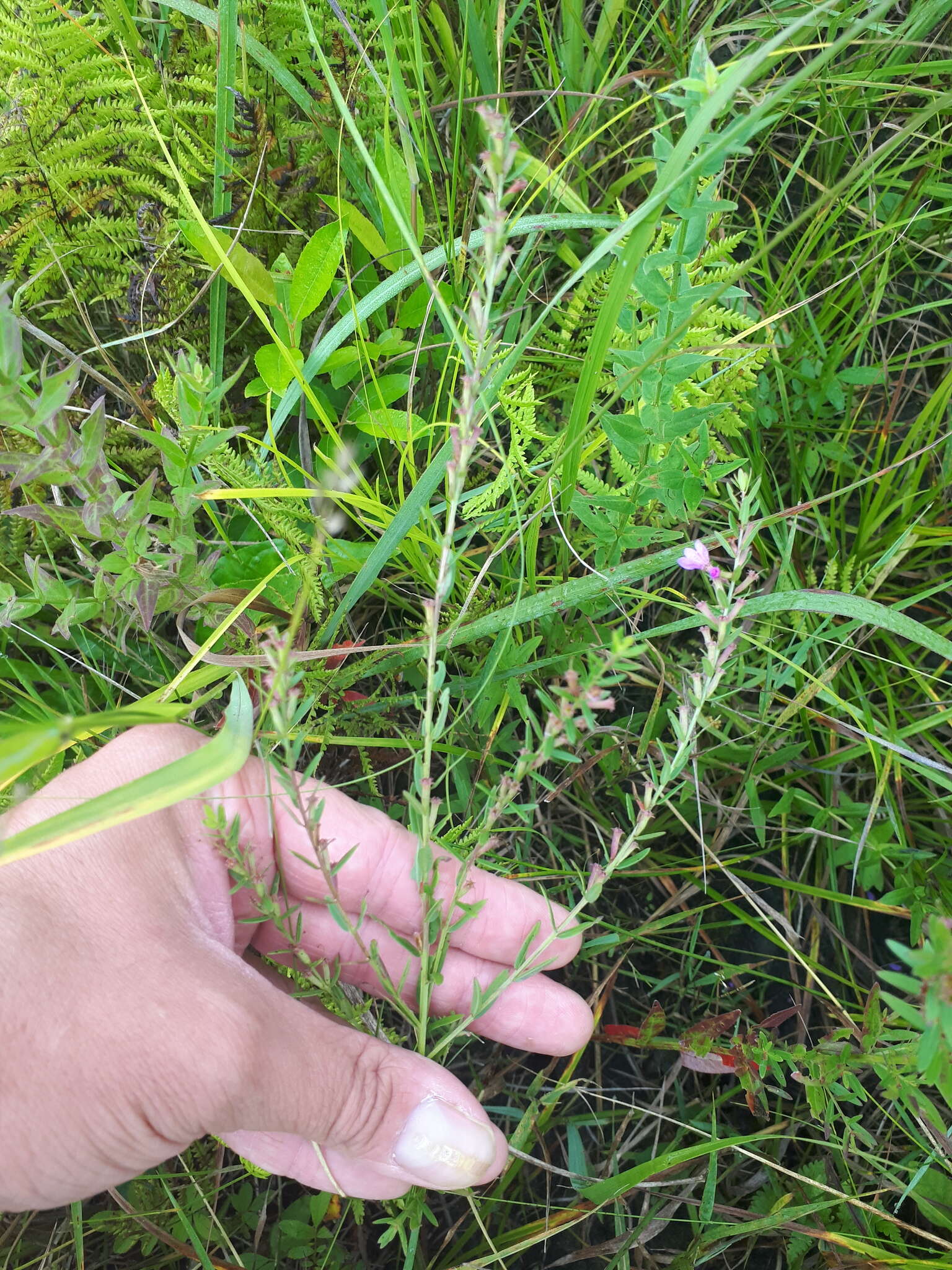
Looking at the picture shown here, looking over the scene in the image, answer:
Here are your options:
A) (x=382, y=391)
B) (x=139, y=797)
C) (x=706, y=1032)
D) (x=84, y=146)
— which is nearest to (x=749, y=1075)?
(x=706, y=1032)

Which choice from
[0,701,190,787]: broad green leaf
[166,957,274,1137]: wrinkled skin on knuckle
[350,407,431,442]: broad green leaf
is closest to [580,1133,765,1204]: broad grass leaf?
[166,957,274,1137]: wrinkled skin on knuckle

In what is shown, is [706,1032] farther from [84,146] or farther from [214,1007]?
[84,146]

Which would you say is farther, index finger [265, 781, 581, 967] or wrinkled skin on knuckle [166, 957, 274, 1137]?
index finger [265, 781, 581, 967]

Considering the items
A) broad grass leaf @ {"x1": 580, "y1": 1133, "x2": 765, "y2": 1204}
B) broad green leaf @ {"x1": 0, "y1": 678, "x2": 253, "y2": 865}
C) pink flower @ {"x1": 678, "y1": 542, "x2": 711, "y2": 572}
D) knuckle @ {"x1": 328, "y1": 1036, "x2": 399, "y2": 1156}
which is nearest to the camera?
broad green leaf @ {"x1": 0, "y1": 678, "x2": 253, "y2": 865}

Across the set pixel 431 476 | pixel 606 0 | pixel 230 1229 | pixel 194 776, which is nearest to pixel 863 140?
pixel 606 0

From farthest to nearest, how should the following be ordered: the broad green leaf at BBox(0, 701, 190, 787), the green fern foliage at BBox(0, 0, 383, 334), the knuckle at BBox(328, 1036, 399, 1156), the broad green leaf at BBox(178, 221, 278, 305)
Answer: the green fern foliage at BBox(0, 0, 383, 334), the broad green leaf at BBox(178, 221, 278, 305), the knuckle at BBox(328, 1036, 399, 1156), the broad green leaf at BBox(0, 701, 190, 787)

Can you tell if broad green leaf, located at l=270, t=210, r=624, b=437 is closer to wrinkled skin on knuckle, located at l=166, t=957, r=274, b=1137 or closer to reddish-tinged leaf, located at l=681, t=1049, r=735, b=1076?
wrinkled skin on knuckle, located at l=166, t=957, r=274, b=1137

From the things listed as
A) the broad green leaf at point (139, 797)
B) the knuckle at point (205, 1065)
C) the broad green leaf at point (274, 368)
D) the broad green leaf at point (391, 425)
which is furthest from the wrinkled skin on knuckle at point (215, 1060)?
the broad green leaf at point (274, 368)

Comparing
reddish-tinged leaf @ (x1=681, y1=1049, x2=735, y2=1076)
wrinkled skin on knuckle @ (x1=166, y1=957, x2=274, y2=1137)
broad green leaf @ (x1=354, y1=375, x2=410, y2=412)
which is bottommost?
reddish-tinged leaf @ (x1=681, y1=1049, x2=735, y2=1076)
